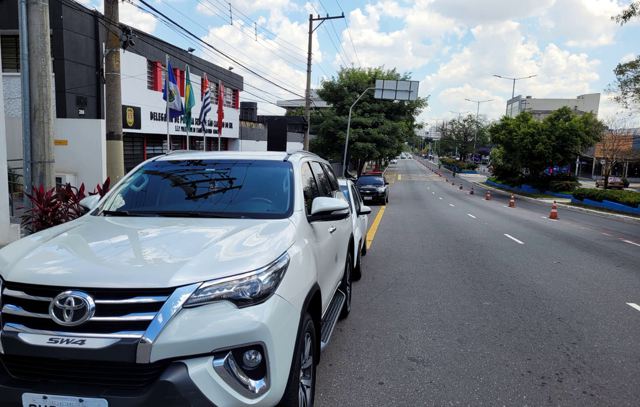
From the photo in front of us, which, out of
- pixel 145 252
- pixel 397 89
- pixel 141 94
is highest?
pixel 397 89

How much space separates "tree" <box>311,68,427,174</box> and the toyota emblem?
34.4 m

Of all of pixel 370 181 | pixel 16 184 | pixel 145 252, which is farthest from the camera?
pixel 370 181

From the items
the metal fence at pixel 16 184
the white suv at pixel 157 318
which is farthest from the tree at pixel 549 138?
the white suv at pixel 157 318

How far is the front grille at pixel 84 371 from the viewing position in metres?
2.26

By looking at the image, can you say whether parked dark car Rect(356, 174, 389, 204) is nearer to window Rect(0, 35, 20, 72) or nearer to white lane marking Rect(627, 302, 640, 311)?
window Rect(0, 35, 20, 72)

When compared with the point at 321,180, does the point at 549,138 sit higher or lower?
higher

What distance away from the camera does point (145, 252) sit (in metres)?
2.63

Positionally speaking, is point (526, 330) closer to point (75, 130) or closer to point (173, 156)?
point (173, 156)

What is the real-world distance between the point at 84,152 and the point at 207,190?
14.3 metres

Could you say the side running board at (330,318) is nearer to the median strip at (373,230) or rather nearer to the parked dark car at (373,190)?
the median strip at (373,230)

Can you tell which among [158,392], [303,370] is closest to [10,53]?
[303,370]

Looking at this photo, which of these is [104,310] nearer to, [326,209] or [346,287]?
[326,209]

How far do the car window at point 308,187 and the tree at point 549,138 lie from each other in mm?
39157

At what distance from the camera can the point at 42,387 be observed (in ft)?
7.52
